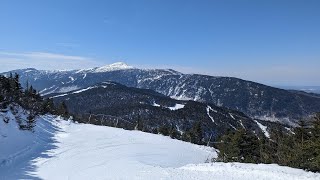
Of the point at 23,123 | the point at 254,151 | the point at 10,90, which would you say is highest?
the point at 10,90

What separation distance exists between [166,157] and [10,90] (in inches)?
1138

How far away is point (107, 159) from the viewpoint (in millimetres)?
27125

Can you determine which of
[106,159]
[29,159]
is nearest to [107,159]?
[106,159]

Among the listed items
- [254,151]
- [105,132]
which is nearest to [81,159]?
[105,132]

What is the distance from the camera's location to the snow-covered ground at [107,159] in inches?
813

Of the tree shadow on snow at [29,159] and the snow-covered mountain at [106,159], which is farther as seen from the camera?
the tree shadow on snow at [29,159]

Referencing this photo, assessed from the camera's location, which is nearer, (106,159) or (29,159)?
(29,159)

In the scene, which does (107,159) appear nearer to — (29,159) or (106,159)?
(106,159)

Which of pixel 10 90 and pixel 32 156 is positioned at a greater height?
pixel 10 90

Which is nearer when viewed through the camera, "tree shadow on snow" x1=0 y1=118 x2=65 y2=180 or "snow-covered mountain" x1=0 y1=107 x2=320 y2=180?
"snow-covered mountain" x1=0 y1=107 x2=320 y2=180

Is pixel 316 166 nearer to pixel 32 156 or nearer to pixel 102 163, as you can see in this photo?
pixel 102 163

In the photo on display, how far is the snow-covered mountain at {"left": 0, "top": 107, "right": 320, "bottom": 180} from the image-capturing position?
20.6 m

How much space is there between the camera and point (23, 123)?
131ft

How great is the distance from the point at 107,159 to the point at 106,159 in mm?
77
